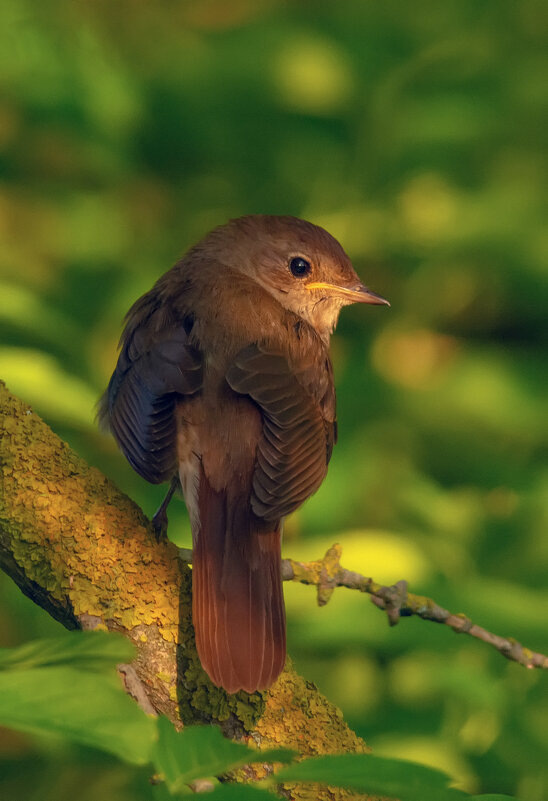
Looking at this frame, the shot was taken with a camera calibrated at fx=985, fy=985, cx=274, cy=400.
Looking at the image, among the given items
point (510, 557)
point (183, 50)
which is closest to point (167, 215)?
point (183, 50)

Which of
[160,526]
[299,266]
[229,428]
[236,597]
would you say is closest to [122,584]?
[236,597]

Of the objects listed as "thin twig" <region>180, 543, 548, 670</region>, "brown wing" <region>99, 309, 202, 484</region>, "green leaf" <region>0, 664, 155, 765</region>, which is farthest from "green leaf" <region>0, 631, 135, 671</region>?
"brown wing" <region>99, 309, 202, 484</region>

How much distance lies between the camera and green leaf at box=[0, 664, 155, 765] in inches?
29.5

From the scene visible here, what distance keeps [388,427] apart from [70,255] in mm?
1252

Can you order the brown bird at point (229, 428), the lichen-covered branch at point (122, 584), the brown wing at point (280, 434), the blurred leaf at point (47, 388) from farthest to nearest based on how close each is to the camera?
the blurred leaf at point (47, 388) → the brown wing at point (280, 434) → the brown bird at point (229, 428) → the lichen-covered branch at point (122, 584)

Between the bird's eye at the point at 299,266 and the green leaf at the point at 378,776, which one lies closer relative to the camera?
the green leaf at the point at 378,776

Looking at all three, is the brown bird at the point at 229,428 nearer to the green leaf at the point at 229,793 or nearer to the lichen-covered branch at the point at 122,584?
the lichen-covered branch at the point at 122,584

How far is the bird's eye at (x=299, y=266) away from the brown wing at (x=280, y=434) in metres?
0.71

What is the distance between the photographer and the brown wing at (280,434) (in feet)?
7.38

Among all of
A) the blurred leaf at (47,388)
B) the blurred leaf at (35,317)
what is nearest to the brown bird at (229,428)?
the blurred leaf at (47,388)

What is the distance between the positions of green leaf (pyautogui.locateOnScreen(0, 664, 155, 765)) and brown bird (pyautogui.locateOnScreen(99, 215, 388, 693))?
1.07 metres

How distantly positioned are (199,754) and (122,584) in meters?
1.14

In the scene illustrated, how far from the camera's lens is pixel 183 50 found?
12.4 feet

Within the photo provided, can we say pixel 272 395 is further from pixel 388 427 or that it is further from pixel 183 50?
pixel 183 50
